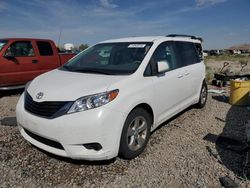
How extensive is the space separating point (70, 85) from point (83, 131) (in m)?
0.72

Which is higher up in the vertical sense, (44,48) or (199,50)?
(44,48)

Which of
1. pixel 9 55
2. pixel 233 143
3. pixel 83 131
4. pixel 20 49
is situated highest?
pixel 20 49

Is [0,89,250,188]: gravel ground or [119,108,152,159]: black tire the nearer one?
[0,89,250,188]: gravel ground

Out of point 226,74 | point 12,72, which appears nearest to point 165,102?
point 12,72

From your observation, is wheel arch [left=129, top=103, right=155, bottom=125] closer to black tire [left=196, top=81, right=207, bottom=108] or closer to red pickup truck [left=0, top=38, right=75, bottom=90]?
black tire [left=196, top=81, right=207, bottom=108]

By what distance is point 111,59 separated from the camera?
4312 mm

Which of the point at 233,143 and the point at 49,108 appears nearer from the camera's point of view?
the point at 49,108

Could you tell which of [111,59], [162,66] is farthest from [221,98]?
[111,59]

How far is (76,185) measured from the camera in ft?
9.82

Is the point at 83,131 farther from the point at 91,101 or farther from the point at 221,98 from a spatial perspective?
the point at 221,98

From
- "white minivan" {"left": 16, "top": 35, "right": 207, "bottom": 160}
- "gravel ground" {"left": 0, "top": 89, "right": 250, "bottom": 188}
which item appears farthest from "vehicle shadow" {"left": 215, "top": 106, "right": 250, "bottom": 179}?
"white minivan" {"left": 16, "top": 35, "right": 207, "bottom": 160}

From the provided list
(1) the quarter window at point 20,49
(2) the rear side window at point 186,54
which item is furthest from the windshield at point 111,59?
(1) the quarter window at point 20,49

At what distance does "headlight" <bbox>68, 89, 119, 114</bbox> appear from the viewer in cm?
298

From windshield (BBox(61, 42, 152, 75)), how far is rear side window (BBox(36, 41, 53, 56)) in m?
3.97
